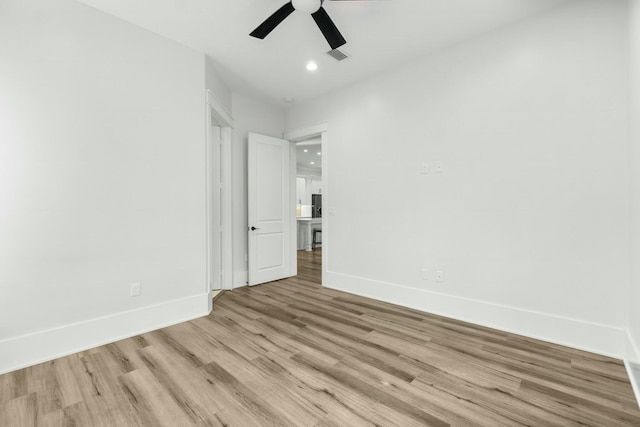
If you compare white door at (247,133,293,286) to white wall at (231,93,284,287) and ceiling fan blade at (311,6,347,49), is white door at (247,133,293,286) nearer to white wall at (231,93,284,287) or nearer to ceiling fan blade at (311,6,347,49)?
white wall at (231,93,284,287)

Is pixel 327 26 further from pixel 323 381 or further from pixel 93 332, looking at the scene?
pixel 93 332

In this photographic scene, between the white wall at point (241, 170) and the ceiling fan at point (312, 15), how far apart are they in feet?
6.65

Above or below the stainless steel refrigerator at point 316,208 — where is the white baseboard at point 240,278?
below

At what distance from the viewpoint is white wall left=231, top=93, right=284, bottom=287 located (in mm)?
4207

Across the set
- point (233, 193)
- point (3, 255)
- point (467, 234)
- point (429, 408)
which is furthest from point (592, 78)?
point (3, 255)

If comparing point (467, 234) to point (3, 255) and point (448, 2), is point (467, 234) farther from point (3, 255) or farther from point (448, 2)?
point (3, 255)

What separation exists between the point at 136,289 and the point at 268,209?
216cm

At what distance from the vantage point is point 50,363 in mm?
2160

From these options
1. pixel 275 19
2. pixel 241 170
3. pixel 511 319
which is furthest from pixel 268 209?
pixel 511 319

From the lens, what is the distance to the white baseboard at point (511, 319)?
7.38 feet

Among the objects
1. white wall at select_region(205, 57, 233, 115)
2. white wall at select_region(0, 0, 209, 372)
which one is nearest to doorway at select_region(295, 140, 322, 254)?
white wall at select_region(205, 57, 233, 115)

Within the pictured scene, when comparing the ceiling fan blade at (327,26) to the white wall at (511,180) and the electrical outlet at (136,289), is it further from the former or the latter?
the electrical outlet at (136,289)

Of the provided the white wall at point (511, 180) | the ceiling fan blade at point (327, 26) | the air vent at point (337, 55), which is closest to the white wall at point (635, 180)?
the white wall at point (511, 180)

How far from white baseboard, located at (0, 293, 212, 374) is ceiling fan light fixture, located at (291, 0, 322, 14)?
9.46ft
